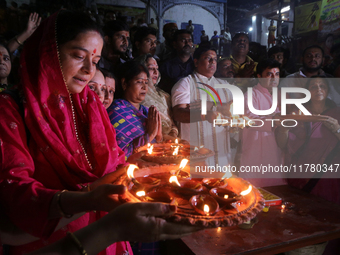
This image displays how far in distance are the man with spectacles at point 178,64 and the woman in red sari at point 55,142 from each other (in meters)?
2.91

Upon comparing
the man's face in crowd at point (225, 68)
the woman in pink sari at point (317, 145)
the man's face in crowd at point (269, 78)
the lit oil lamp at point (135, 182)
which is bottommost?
the woman in pink sari at point (317, 145)

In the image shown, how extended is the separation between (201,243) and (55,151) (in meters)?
1.17

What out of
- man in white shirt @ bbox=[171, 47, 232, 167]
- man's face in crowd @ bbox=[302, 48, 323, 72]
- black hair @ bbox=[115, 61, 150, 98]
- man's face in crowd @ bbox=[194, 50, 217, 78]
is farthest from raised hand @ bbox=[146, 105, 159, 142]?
man's face in crowd @ bbox=[302, 48, 323, 72]

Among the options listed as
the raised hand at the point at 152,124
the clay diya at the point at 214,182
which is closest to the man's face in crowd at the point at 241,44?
the raised hand at the point at 152,124

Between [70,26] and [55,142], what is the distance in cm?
66

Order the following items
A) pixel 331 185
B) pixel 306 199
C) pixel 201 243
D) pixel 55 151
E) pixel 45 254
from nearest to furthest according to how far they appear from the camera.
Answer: pixel 45 254 → pixel 55 151 → pixel 201 243 → pixel 306 199 → pixel 331 185

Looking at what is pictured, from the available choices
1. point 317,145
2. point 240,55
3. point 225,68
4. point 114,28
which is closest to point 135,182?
point 114,28

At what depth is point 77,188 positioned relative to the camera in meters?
1.41

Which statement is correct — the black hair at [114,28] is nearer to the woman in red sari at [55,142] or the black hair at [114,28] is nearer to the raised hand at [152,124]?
the raised hand at [152,124]

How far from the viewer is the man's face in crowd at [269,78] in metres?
4.00

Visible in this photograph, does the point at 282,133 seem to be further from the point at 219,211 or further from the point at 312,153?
the point at 219,211

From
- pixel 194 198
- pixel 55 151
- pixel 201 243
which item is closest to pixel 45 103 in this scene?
pixel 55 151

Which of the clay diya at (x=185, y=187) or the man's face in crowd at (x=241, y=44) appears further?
the man's face in crowd at (x=241, y=44)

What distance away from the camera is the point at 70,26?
1.33 meters
